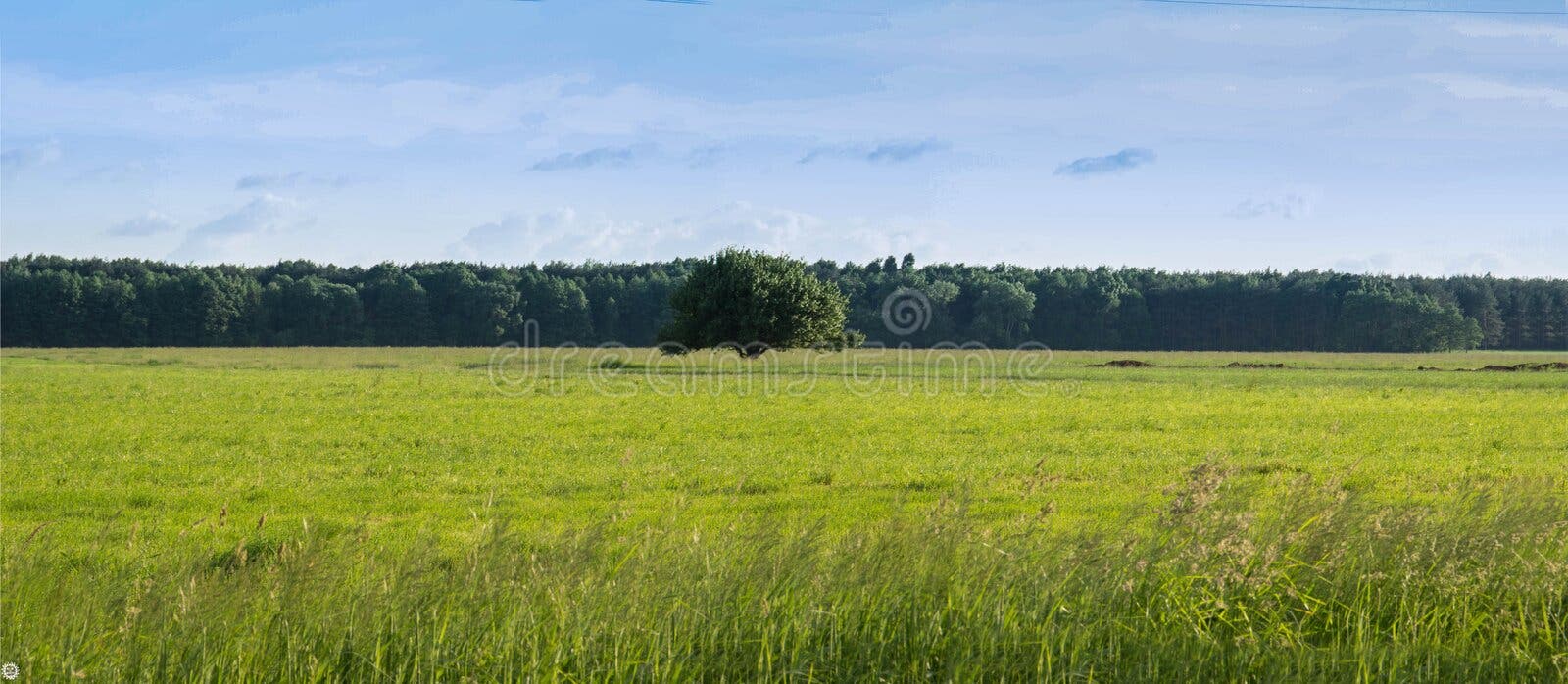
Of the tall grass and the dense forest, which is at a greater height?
the dense forest

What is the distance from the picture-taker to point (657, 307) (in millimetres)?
130000

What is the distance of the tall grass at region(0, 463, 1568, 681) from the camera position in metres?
5.81

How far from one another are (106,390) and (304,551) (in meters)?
33.2

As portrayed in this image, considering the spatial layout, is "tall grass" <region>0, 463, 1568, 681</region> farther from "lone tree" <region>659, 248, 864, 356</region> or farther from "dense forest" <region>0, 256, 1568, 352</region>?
"dense forest" <region>0, 256, 1568, 352</region>

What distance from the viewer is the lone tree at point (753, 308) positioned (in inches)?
2384

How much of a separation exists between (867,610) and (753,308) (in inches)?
2131

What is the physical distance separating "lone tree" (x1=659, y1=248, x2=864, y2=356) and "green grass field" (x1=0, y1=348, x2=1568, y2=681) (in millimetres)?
35069

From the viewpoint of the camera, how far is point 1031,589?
21.5 ft

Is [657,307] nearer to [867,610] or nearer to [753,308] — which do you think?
[753,308]

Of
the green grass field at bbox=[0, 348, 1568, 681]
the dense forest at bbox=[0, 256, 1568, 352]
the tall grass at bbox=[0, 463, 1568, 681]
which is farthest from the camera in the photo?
the dense forest at bbox=[0, 256, 1568, 352]

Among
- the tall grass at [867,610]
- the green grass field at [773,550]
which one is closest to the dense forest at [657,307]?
the green grass field at [773,550]

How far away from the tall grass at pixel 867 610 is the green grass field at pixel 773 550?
0.08 feet

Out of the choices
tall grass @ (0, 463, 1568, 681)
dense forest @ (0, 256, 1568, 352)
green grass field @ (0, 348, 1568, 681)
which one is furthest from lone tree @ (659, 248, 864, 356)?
dense forest @ (0, 256, 1568, 352)

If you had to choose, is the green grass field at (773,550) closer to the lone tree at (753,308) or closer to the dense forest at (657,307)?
the lone tree at (753,308)
